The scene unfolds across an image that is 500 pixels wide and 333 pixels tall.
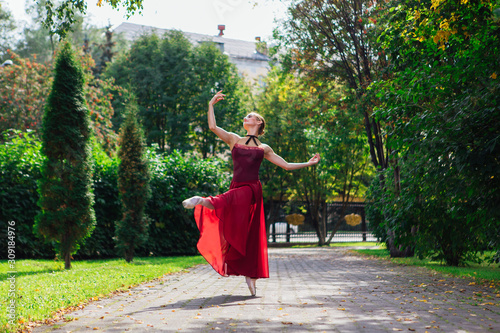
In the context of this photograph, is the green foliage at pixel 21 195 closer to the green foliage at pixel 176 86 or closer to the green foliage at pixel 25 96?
the green foliage at pixel 25 96

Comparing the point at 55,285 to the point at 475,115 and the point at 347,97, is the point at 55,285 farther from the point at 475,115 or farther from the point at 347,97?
the point at 347,97

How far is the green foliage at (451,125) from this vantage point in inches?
291

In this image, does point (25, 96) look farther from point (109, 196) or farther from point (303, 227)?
point (303, 227)

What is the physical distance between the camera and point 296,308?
19.8ft

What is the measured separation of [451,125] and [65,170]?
838cm

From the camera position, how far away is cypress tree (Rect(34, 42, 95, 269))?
1159 centimetres

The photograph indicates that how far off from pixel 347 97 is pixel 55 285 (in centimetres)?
1349

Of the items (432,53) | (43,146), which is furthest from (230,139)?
(43,146)

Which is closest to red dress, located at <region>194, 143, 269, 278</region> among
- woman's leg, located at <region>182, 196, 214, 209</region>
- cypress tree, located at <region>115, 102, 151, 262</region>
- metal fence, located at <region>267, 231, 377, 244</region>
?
woman's leg, located at <region>182, 196, 214, 209</region>

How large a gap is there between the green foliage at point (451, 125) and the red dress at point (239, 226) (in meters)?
2.82

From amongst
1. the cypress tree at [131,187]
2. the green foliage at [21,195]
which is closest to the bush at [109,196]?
the green foliage at [21,195]

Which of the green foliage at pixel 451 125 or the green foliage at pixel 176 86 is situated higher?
the green foliage at pixel 176 86

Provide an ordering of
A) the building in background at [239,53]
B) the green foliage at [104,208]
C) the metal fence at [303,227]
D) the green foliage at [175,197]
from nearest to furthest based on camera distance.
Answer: the green foliage at [104,208]
the green foliage at [175,197]
the metal fence at [303,227]
the building in background at [239,53]

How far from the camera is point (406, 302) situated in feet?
21.8
